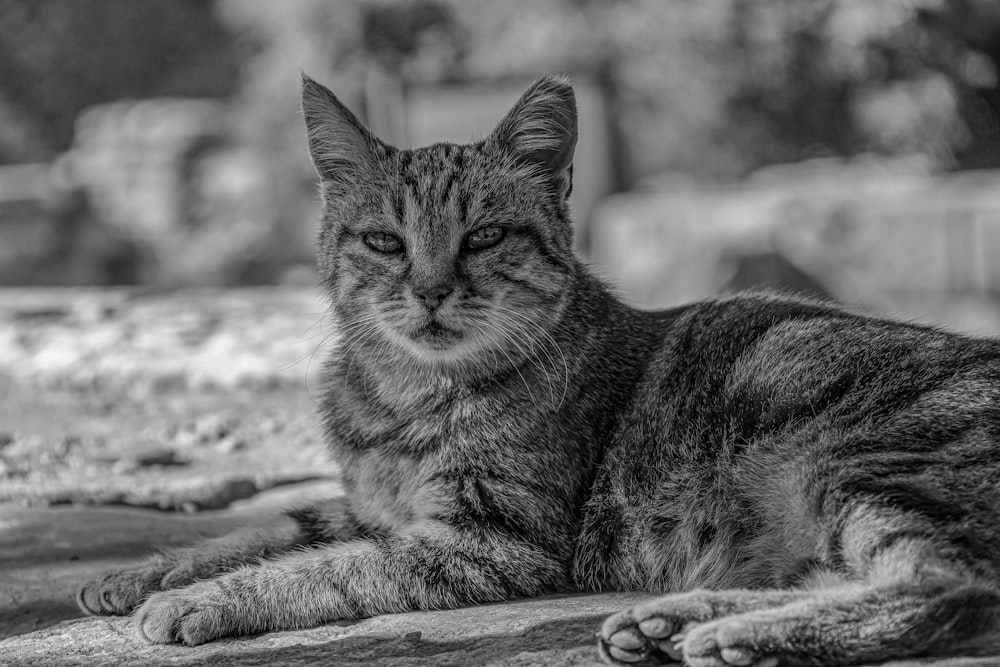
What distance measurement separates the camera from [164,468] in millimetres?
5000

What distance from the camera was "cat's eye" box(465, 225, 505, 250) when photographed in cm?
338

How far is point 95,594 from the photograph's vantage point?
124 inches

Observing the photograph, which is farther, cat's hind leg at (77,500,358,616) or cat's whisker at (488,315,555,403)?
cat's whisker at (488,315,555,403)

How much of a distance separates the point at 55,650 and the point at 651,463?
163 cm

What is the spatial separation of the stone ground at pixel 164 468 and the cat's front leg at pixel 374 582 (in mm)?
58

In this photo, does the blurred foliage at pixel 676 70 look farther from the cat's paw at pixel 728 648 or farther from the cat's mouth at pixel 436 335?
the cat's paw at pixel 728 648

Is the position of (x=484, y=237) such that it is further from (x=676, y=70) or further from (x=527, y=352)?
(x=676, y=70)

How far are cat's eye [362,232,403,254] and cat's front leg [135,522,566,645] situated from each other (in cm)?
83

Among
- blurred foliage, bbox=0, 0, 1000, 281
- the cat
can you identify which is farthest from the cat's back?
blurred foliage, bbox=0, 0, 1000, 281

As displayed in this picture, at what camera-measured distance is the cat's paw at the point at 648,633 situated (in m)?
2.47

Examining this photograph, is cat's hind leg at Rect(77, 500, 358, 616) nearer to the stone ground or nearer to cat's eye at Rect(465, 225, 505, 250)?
the stone ground

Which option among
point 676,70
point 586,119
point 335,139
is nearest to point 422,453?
point 335,139

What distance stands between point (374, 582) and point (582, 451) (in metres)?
0.72

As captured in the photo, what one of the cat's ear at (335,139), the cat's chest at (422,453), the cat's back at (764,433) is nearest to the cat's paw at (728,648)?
the cat's back at (764,433)
